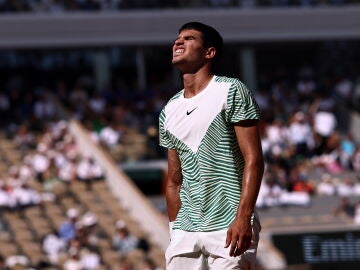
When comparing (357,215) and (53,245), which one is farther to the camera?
(357,215)

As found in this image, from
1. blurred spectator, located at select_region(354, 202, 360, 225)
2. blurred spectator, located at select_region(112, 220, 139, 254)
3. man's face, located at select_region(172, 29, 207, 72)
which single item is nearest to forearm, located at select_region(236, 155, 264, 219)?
man's face, located at select_region(172, 29, 207, 72)

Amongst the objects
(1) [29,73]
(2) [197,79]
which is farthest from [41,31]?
(2) [197,79]

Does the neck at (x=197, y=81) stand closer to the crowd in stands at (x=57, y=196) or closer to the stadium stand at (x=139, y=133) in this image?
the crowd in stands at (x=57, y=196)

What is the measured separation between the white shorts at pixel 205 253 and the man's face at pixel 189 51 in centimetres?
74

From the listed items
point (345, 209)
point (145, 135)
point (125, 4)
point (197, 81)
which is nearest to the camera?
point (197, 81)

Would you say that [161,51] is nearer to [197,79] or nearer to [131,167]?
[131,167]

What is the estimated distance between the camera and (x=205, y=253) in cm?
530

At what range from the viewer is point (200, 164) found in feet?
17.3

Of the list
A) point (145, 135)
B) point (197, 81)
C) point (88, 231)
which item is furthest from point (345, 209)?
point (197, 81)

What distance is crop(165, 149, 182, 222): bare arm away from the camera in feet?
17.9

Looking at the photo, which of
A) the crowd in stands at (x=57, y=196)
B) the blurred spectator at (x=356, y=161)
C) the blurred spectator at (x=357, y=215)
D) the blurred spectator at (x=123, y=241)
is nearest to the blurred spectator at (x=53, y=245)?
the crowd in stands at (x=57, y=196)

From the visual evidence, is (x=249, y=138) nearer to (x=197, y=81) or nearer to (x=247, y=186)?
(x=247, y=186)

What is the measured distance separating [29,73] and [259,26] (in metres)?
6.24

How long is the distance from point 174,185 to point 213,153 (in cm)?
31
